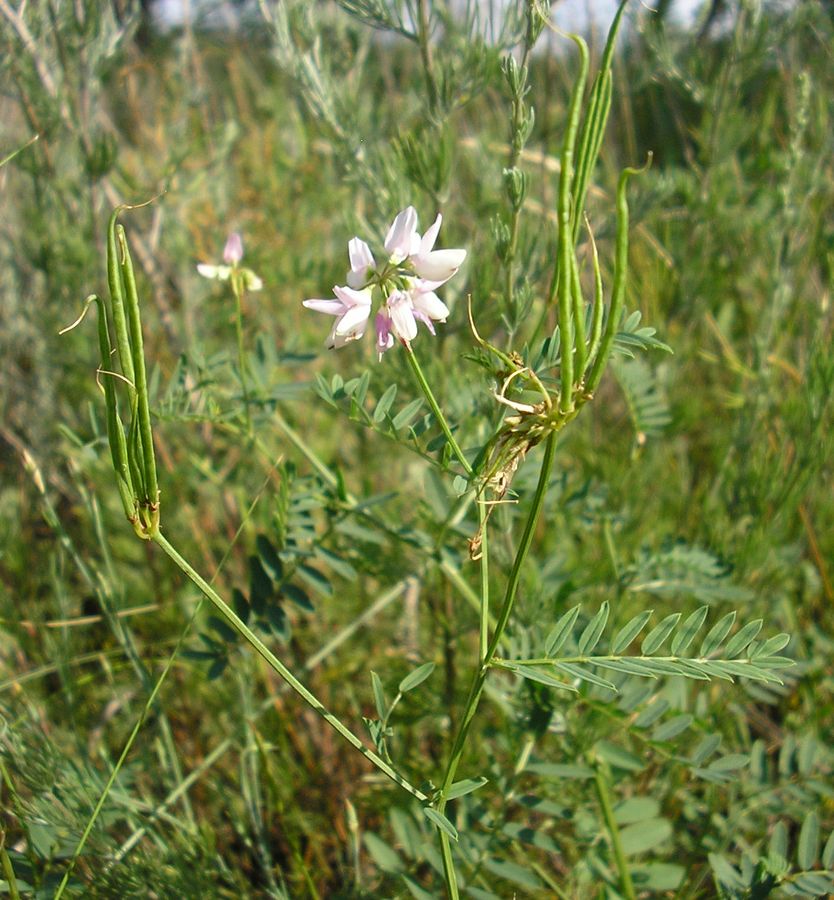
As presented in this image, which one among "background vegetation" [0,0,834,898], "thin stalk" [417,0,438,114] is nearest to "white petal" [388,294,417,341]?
"background vegetation" [0,0,834,898]

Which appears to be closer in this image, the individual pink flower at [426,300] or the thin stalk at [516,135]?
the individual pink flower at [426,300]

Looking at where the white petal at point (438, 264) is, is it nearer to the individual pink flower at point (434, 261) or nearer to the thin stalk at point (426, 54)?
the individual pink flower at point (434, 261)

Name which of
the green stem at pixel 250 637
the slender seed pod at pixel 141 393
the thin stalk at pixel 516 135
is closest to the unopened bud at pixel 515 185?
the thin stalk at pixel 516 135

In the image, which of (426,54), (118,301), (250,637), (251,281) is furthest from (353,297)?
(426,54)

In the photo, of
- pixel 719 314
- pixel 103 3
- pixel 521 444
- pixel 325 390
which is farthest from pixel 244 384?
pixel 719 314

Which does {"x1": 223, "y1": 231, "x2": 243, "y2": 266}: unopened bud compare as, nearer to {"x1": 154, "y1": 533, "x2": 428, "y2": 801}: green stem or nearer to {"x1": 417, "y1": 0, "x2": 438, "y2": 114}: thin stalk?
{"x1": 417, "y1": 0, "x2": 438, "y2": 114}: thin stalk

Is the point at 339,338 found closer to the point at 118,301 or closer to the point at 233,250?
the point at 118,301
